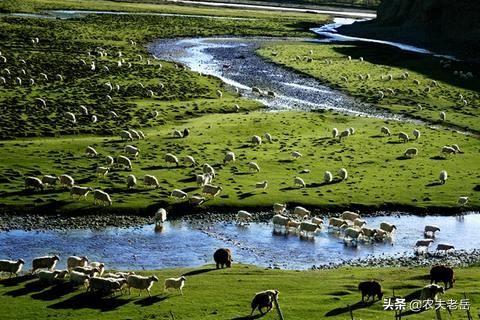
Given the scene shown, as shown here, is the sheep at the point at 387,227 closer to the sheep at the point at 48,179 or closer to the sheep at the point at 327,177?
the sheep at the point at 327,177

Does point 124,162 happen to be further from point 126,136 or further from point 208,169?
point 126,136

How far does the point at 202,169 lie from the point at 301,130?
594 inches

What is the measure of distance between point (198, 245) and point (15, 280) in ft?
31.7

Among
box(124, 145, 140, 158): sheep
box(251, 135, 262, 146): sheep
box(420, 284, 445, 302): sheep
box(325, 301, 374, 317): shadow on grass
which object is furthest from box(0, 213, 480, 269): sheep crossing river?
box(251, 135, 262, 146): sheep

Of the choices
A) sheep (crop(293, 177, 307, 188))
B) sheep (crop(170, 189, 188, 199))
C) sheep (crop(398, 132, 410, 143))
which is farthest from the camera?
sheep (crop(398, 132, 410, 143))

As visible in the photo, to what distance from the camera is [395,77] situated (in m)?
88.6

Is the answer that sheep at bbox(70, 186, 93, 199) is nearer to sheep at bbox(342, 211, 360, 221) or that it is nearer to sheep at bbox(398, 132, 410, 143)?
sheep at bbox(342, 211, 360, 221)

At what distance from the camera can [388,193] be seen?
44844 mm

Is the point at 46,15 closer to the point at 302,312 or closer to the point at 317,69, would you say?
the point at 317,69

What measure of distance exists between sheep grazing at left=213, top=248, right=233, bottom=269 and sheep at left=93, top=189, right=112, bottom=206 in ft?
32.4

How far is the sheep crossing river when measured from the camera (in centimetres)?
3312

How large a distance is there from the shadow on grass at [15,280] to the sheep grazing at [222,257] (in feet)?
24.6

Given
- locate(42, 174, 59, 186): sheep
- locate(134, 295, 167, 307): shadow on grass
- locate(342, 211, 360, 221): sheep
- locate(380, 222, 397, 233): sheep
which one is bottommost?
locate(380, 222, 397, 233): sheep

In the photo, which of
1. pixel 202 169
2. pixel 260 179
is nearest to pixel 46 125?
pixel 202 169
